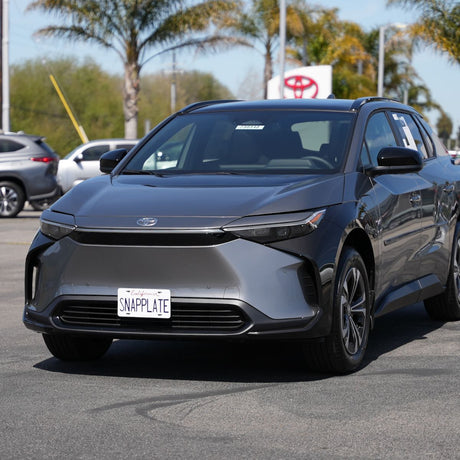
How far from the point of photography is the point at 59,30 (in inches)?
1505

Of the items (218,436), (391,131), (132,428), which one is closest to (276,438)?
(218,436)

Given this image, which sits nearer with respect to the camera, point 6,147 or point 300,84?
point 6,147

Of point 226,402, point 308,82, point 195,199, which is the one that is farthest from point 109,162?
point 308,82

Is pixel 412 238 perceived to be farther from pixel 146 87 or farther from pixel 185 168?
pixel 146 87

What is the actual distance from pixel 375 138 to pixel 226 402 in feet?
8.55

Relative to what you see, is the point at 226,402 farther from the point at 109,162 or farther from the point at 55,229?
the point at 109,162

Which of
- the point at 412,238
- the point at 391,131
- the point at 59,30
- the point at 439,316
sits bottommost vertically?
the point at 439,316

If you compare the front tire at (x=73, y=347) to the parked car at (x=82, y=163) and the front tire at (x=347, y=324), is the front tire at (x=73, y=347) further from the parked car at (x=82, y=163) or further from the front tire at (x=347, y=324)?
the parked car at (x=82, y=163)

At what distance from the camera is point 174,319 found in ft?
20.7

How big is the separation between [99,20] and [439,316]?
30521 millimetres

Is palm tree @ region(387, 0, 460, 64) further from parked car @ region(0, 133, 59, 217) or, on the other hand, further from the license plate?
the license plate

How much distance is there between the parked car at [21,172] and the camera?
79.3ft

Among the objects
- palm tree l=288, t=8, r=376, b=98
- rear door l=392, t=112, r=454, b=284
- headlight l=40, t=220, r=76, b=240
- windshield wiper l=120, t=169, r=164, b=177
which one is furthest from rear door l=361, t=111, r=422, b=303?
palm tree l=288, t=8, r=376, b=98

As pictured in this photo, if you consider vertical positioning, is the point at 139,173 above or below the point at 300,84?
below
